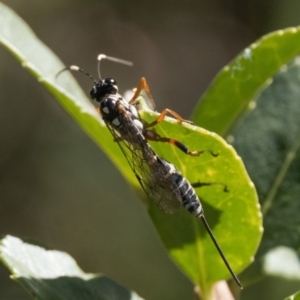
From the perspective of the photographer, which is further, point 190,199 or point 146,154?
point 146,154

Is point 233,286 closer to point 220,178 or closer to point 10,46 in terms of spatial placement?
point 220,178

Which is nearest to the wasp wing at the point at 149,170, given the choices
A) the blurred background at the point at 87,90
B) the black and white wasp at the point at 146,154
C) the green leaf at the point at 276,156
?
the black and white wasp at the point at 146,154

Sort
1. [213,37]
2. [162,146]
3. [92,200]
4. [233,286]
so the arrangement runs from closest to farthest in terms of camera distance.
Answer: [162,146] < [233,286] < [92,200] < [213,37]

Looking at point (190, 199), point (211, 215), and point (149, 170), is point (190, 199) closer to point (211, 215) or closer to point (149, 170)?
point (211, 215)

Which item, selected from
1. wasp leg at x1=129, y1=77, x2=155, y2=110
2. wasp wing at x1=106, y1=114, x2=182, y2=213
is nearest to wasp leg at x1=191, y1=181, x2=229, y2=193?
wasp wing at x1=106, y1=114, x2=182, y2=213

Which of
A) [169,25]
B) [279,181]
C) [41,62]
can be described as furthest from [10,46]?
[169,25]

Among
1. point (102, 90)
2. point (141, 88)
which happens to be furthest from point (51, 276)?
point (102, 90)

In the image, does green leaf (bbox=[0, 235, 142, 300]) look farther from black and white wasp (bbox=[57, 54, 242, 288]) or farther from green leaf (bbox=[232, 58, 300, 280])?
green leaf (bbox=[232, 58, 300, 280])
